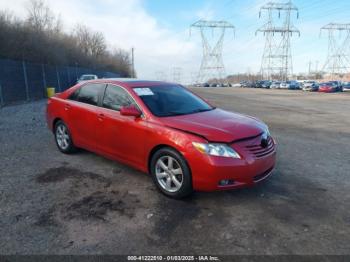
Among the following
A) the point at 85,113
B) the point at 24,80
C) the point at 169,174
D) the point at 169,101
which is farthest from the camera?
the point at 24,80

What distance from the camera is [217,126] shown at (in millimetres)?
4164

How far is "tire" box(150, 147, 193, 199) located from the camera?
13.2 feet

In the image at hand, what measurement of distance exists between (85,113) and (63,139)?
3.65 ft

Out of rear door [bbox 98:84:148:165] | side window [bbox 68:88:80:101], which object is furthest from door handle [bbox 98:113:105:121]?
side window [bbox 68:88:80:101]

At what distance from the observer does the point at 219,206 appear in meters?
4.04

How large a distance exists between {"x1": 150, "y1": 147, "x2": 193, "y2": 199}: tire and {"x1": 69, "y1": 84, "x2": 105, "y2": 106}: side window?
180 centimetres

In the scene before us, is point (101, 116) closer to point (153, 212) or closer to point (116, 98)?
point (116, 98)

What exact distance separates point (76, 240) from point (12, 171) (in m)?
2.66

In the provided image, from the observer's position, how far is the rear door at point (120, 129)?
14.9 ft

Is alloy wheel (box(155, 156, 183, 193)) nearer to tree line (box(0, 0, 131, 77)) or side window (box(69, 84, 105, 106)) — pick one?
side window (box(69, 84, 105, 106))

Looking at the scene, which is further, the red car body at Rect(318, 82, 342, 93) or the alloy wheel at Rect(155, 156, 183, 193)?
the red car body at Rect(318, 82, 342, 93)

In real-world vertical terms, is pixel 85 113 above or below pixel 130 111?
below

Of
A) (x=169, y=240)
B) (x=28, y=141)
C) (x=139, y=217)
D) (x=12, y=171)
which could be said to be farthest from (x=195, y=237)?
(x=28, y=141)

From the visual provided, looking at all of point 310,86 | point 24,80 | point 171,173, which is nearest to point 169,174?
point 171,173
